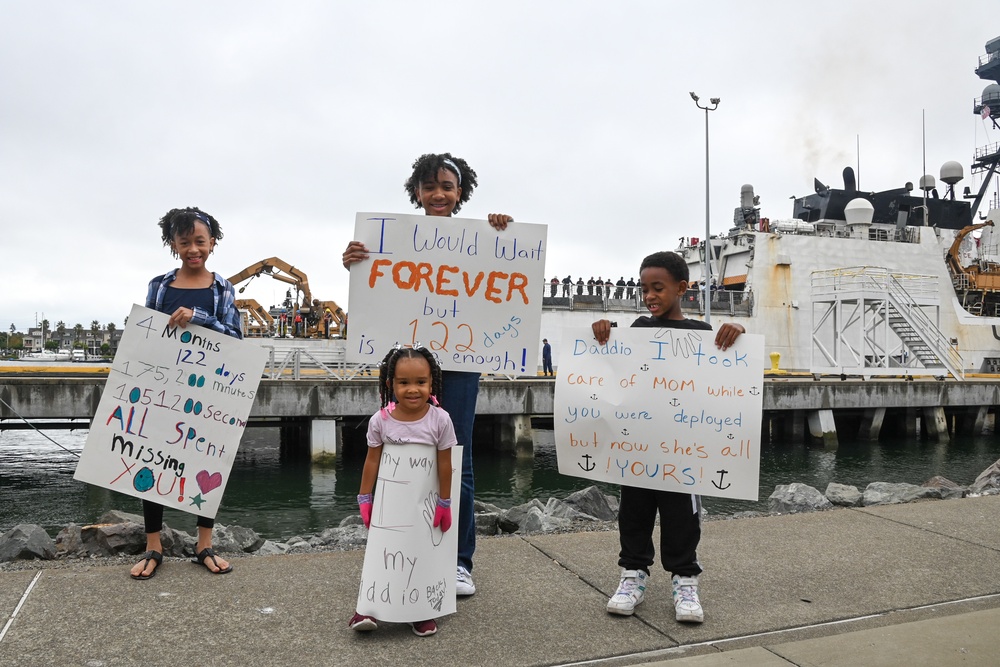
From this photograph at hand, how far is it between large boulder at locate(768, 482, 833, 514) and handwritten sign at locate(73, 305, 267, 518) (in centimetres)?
545

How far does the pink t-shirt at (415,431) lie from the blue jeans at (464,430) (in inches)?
12.2

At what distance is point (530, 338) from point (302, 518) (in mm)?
9147

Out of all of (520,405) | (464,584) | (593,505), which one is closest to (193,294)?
(464,584)

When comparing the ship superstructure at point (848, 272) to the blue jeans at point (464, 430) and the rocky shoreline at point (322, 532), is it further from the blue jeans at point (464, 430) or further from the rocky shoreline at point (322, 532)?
the blue jeans at point (464, 430)

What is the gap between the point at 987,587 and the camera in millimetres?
3734

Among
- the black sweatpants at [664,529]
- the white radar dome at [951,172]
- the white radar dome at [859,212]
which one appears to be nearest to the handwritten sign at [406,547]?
the black sweatpants at [664,529]

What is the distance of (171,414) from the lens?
3.99m

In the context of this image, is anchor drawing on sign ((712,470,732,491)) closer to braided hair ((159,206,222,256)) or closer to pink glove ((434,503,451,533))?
pink glove ((434,503,451,533))

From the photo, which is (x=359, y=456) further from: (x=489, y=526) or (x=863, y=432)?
(x=863, y=432)

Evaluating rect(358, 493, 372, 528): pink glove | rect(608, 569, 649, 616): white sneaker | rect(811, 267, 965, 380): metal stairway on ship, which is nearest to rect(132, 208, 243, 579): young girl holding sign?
rect(358, 493, 372, 528): pink glove

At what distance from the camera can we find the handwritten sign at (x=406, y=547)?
3.00 metres

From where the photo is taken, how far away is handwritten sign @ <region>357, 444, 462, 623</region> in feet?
9.83

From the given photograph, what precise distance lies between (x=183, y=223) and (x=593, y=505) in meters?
5.32

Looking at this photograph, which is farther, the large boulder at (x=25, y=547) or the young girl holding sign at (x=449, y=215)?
the large boulder at (x=25, y=547)
